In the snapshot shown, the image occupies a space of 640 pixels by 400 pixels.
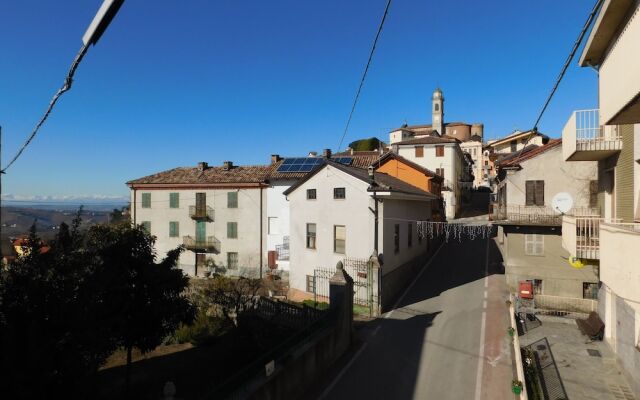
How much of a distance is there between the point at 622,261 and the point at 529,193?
577 inches

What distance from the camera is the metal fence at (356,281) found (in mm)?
18359

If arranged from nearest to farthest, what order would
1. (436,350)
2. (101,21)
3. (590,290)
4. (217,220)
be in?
(101,21)
(436,350)
(590,290)
(217,220)

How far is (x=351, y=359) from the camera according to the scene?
1346 cm

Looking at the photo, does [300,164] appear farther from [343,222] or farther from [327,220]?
[343,222]

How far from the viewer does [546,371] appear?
40.7 feet

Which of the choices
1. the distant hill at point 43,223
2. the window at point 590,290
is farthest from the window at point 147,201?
the window at point 590,290

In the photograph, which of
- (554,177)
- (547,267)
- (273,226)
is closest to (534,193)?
(554,177)

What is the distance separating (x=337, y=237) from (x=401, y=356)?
830 cm

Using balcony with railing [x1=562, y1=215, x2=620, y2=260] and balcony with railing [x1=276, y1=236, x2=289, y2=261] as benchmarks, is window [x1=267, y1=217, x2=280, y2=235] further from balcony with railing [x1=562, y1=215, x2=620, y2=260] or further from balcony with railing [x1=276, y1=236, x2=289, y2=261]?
balcony with railing [x1=562, y1=215, x2=620, y2=260]

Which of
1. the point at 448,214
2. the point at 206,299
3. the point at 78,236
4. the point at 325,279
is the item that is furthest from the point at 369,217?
the point at 448,214

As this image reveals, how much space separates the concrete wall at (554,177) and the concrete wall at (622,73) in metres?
13.7

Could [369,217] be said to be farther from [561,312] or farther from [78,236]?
[78,236]

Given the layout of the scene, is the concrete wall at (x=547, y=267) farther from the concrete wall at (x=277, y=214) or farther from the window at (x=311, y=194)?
the concrete wall at (x=277, y=214)

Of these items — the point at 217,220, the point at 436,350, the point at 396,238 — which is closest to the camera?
the point at 436,350
